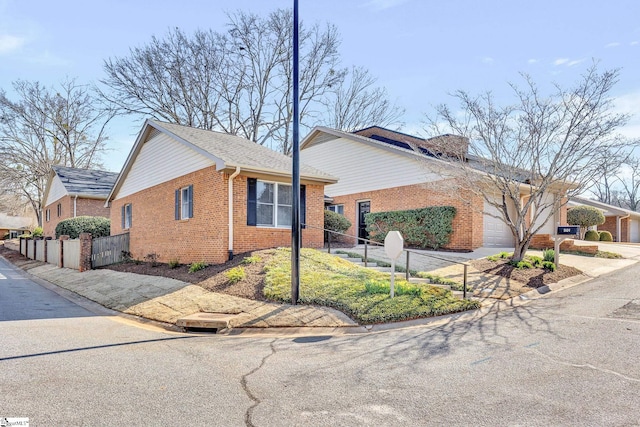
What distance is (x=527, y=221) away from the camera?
65.1 feet

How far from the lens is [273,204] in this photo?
1403 cm

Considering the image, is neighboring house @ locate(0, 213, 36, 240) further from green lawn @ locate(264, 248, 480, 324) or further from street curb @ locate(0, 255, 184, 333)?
green lawn @ locate(264, 248, 480, 324)

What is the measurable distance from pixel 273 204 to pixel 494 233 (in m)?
9.99

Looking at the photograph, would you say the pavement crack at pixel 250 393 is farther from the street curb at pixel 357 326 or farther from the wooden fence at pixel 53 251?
the wooden fence at pixel 53 251

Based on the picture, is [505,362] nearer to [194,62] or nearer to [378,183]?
[378,183]

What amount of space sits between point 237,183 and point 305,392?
941cm

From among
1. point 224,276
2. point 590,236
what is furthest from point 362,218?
point 590,236

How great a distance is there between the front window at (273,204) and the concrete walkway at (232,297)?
10.8 feet

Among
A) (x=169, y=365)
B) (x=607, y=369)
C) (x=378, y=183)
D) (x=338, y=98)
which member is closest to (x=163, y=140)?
(x=378, y=183)

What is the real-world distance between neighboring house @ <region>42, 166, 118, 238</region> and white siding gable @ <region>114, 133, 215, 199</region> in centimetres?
761

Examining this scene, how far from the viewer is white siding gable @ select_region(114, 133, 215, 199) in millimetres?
14633

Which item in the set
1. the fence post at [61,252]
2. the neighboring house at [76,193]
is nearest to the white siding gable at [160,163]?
the fence post at [61,252]

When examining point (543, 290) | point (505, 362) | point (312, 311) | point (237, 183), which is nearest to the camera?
point (505, 362)

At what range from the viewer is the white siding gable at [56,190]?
29.2m
